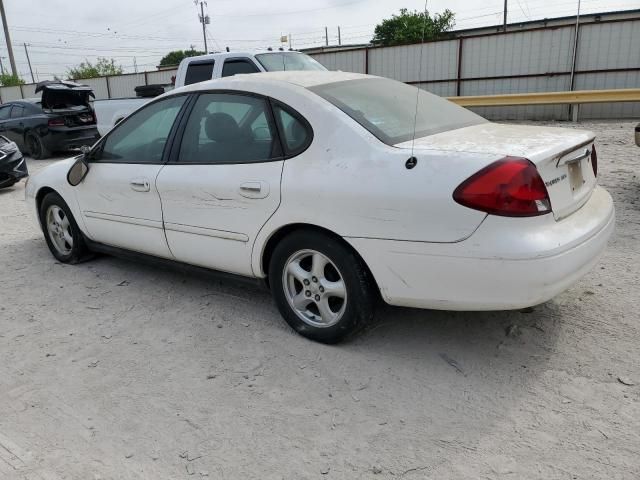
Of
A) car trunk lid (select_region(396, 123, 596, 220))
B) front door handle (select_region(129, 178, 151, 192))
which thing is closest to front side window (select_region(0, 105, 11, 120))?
front door handle (select_region(129, 178, 151, 192))

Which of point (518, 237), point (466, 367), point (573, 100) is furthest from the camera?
point (573, 100)

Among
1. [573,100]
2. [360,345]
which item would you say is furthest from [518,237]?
[573,100]

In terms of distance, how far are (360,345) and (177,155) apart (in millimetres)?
1808

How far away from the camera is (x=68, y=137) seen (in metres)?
12.9

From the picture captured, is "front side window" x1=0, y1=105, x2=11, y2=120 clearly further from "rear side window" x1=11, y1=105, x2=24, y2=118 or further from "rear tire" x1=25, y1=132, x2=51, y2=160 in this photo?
"rear tire" x1=25, y1=132, x2=51, y2=160

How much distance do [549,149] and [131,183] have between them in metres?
2.83

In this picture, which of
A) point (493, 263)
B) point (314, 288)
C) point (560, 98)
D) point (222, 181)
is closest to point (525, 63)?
point (560, 98)

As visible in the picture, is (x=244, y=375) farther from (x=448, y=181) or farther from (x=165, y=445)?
(x=448, y=181)

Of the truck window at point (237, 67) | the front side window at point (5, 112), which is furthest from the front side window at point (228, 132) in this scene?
the front side window at point (5, 112)

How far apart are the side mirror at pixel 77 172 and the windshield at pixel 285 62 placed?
198 inches

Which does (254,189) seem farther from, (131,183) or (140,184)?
(131,183)

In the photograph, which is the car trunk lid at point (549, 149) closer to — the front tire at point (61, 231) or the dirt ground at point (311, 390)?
the dirt ground at point (311, 390)

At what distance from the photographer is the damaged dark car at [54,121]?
41.9 feet

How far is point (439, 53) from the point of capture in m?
16.5
